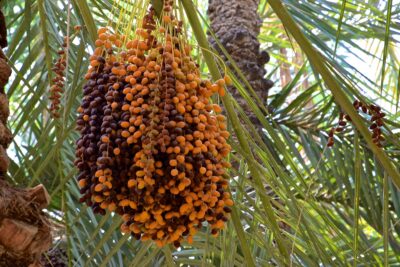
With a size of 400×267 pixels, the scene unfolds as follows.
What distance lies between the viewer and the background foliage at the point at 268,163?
48.9 inches

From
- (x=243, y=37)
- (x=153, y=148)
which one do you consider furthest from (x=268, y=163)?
(x=243, y=37)

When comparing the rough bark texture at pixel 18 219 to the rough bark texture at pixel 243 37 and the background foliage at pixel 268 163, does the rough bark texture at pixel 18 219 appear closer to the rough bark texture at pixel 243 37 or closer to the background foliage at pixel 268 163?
the background foliage at pixel 268 163

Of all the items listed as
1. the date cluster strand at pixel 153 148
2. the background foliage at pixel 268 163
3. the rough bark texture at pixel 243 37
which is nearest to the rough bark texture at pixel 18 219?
the background foliage at pixel 268 163

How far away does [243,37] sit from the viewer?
3.05 meters

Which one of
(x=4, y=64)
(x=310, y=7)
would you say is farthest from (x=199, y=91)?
(x=310, y=7)

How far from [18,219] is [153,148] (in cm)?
37

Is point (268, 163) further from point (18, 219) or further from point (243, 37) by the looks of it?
point (243, 37)

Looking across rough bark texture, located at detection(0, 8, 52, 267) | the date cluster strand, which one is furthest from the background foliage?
the date cluster strand

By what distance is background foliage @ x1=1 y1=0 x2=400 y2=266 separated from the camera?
1.24 m

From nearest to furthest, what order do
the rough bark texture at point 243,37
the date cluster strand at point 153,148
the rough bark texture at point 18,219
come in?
1. the date cluster strand at point 153,148
2. the rough bark texture at point 18,219
3. the rough bark texture at point 243,37

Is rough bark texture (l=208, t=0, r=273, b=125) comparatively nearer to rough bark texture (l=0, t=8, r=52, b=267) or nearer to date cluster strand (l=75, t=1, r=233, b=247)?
rough bark texture (l=0, t=8, r=52, b=267)

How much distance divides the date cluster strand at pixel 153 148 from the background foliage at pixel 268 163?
0.58ft

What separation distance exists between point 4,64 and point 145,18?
0.33 metres

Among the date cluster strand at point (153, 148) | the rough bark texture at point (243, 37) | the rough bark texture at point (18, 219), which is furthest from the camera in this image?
the rough bark texture at point (243, 37)
